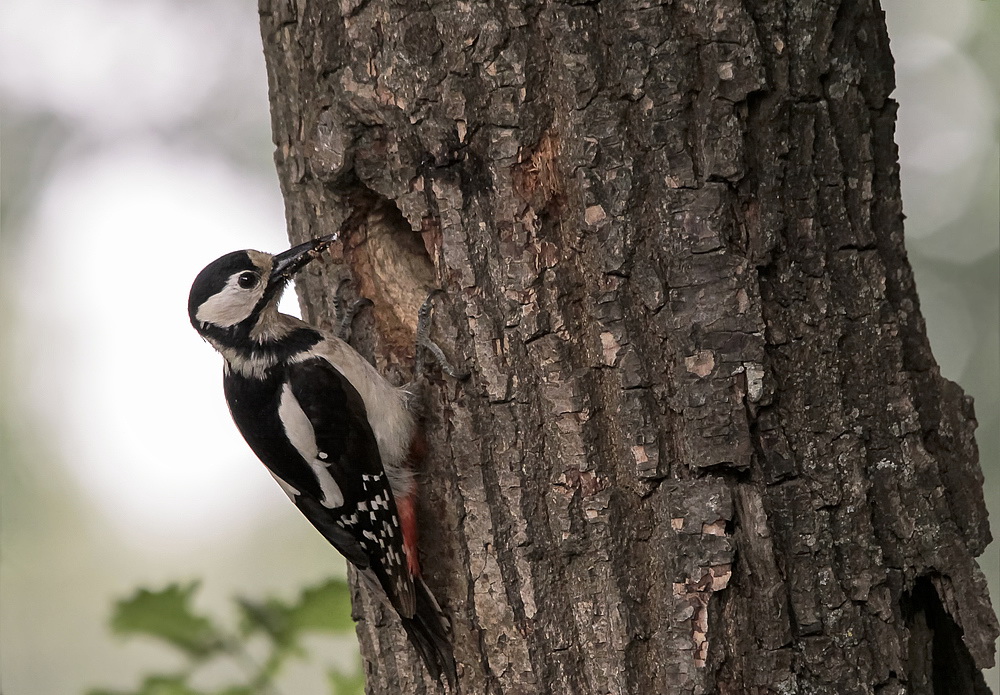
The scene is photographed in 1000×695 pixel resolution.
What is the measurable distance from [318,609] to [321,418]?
543 millimetres

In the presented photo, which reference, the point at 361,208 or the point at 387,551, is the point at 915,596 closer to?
the point at 387,551

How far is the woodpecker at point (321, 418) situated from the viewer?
2043 millimetres

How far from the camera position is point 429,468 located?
199 cm

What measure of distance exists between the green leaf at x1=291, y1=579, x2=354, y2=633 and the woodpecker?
0.12 metres

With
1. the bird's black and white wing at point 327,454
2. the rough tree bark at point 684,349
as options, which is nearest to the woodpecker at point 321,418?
the bird's black and white wing at point 327,454

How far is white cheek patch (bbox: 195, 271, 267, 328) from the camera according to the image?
235 centimetres

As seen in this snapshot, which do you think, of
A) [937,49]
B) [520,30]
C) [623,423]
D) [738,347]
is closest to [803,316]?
Answer: [738,347]

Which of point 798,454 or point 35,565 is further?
point 35,565

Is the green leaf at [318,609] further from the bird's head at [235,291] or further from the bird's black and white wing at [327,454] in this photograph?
the bird's head at [235,291]

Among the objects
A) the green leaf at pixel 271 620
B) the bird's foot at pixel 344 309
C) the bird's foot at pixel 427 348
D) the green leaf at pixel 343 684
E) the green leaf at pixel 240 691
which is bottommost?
the green leaf at pixel 240 691

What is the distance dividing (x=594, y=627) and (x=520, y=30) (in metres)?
1.08

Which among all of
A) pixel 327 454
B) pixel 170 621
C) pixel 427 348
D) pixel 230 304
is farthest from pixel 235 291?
pixel 170 621

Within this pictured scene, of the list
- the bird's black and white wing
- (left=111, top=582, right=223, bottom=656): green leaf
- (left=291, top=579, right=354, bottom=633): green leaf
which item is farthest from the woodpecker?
(left=111, top=582, right=223, bottom=656): green leaf

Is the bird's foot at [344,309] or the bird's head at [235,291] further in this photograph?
the bird's head at [235,291]
